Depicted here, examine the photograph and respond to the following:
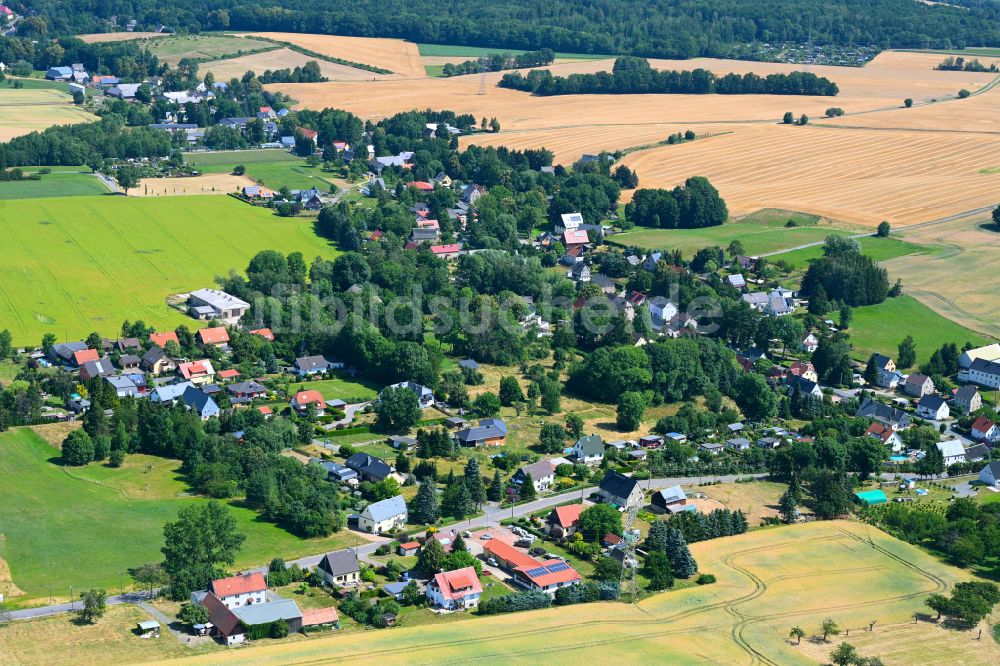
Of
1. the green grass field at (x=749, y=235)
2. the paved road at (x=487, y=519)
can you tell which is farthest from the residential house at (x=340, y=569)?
the green grass field at (x=749, y=235)

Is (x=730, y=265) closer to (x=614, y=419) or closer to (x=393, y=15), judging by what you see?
(x=614, y=419)

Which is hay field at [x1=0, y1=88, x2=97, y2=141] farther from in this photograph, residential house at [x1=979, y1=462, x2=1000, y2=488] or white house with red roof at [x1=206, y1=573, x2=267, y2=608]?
residential house at [x1=979, y1=462, x2=1000, y2=488]

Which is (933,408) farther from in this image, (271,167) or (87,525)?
(271,167)

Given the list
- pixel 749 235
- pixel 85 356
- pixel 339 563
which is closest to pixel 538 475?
pixel 339 563

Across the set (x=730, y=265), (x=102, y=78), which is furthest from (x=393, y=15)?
(x=730, y=265)

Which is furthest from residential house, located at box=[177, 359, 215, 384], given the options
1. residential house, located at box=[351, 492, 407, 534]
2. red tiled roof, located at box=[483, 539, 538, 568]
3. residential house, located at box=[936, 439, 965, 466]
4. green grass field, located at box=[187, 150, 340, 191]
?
green grass field, located at box=[187, 150, 340, 191]

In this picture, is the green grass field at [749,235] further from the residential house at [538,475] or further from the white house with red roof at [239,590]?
the white house with red roof at [239,590]
